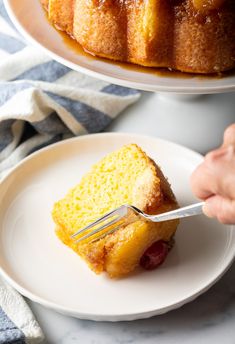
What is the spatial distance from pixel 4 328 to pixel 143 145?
0.50m

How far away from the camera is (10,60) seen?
1734 mm

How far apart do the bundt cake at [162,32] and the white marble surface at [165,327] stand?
39 cm

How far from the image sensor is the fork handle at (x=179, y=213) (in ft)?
3.80

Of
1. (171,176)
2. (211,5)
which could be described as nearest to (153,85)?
(211,5)

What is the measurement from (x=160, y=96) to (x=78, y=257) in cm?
52

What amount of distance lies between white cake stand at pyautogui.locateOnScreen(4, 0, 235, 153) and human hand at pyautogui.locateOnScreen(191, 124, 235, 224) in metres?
0.24

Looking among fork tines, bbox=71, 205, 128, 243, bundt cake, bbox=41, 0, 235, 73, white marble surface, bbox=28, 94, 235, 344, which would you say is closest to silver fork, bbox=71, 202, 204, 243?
fork tines, bbox=71, 205, 128, 243

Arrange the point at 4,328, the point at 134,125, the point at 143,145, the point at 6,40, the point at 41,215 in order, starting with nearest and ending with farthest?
the point at 4,328, the point at 41,215, the point at 143,145, the point at 134,125, the point at 6,40

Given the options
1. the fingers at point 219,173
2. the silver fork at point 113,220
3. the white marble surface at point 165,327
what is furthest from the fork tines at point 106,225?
the fingers at point 219,173

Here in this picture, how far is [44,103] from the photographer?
1.60 m

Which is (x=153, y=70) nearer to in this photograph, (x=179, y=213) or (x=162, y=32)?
(x=162, y=32)

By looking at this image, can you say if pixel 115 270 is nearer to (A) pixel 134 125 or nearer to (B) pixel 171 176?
(B) pixel 171 176

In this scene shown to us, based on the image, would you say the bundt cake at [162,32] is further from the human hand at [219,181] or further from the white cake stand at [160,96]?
the human hand at [219,181]

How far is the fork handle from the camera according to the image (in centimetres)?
116
